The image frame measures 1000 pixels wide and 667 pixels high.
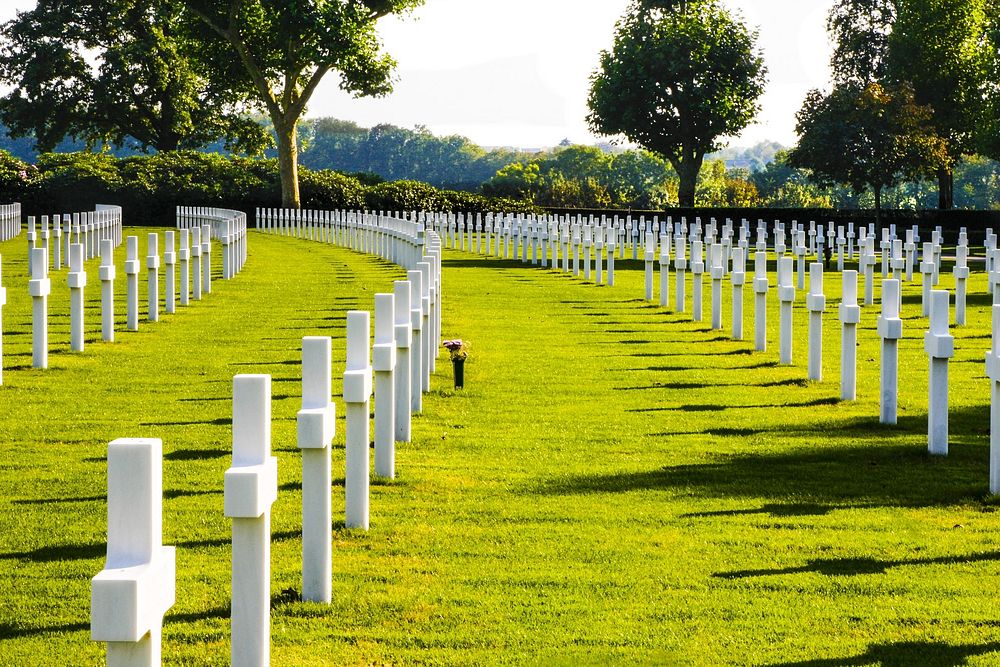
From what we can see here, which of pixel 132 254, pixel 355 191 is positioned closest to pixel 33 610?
pixel 132 254

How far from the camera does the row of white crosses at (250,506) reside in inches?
147

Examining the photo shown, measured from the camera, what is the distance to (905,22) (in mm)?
71625

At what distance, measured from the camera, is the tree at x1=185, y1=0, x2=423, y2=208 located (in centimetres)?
5991

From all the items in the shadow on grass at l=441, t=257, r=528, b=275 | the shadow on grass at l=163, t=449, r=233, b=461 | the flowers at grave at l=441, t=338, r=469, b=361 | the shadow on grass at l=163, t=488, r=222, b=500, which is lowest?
the shadow on grass at l=163, t=488, r=222, b=500

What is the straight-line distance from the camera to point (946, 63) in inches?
2761

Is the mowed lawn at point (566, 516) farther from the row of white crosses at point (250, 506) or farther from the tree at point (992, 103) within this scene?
the tree at point (992, 103)

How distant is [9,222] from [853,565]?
1691 inches

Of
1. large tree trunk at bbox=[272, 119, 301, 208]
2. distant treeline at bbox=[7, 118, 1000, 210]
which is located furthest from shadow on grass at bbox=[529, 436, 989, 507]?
large tree trunk at bbox=[272, 119, 301, 208]

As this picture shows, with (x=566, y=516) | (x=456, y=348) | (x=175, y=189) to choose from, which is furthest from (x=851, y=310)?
(x=175, y=189)

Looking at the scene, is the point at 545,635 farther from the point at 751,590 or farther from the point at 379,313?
the point at 379,313

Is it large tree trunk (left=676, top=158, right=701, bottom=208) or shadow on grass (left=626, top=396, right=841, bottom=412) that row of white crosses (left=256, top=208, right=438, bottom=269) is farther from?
large tree trunk (left=676, top=158, right=701, bottom=208)

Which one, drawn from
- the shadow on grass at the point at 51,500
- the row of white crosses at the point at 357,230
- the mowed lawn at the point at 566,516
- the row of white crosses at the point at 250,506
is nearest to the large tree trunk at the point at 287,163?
the row of white crosses at the point at 357,230

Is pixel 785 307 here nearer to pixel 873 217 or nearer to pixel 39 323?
pixel 39 323

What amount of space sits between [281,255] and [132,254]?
68.2 feet
